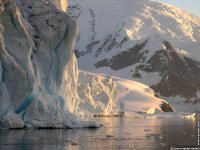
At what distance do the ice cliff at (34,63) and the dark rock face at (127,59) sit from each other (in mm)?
126821

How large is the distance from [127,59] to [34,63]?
137 meters

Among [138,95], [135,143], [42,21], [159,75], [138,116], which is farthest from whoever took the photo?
[159,75]

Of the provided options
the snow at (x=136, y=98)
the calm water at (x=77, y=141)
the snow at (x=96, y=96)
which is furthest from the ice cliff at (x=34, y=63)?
the snow at (x=136, y=98)

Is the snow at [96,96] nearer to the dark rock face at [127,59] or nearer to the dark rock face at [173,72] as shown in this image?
the dark rock face at [173,72]

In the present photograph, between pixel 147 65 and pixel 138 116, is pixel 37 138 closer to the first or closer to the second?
pixel 138 116

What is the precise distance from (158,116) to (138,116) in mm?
4900

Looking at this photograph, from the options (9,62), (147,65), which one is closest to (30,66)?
(9,62)

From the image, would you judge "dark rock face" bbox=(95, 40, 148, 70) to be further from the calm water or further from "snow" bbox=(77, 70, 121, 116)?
the calm water

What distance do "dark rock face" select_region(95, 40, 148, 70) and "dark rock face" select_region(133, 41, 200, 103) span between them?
421cm

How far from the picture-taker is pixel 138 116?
103188 mm

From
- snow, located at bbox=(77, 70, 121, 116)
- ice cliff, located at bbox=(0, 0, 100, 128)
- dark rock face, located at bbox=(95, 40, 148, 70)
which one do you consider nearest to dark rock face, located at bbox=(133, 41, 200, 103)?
dark rock face, located at bbox=(95, 40, 148, 70)

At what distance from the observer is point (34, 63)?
52750mm

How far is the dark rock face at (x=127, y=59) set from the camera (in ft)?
614

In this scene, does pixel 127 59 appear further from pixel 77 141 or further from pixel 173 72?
pixel 77 141
